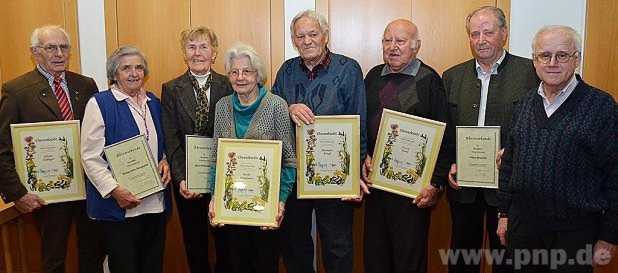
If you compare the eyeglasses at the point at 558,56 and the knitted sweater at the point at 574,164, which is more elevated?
the eyeglasses at the point at 558,56

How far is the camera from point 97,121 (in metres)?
2.48

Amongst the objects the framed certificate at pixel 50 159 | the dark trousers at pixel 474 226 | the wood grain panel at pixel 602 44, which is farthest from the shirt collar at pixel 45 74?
the wood grain panel at pixel 602 44

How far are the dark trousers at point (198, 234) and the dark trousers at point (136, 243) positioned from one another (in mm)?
191

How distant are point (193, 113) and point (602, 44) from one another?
242 centimetres

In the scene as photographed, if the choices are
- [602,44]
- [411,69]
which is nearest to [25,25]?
[411,69]

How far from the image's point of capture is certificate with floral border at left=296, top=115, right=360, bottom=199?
8.32 ft

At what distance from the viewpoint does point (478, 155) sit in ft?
8.39


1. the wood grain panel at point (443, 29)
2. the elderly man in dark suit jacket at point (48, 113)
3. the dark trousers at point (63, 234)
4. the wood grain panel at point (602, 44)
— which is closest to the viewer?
the elderly man in dark suit jacket at point (48, 113)

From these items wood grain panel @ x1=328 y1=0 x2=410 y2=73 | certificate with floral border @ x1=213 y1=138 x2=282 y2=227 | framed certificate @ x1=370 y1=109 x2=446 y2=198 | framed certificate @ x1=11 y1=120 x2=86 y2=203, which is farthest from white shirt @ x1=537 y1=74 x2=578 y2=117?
framed certificate @ x1=11 y1=120 x2=86 y2=203

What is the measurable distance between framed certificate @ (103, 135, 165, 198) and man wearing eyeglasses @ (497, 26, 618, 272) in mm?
1696

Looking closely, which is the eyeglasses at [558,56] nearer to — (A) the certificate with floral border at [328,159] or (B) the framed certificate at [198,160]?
(A) the certificate with floral border at [328,159]

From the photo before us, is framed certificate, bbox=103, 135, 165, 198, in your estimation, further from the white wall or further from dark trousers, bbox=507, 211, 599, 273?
the white wall

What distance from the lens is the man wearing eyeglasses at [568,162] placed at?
1.95m

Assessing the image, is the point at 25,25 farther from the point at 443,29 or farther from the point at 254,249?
the point at 443,29
